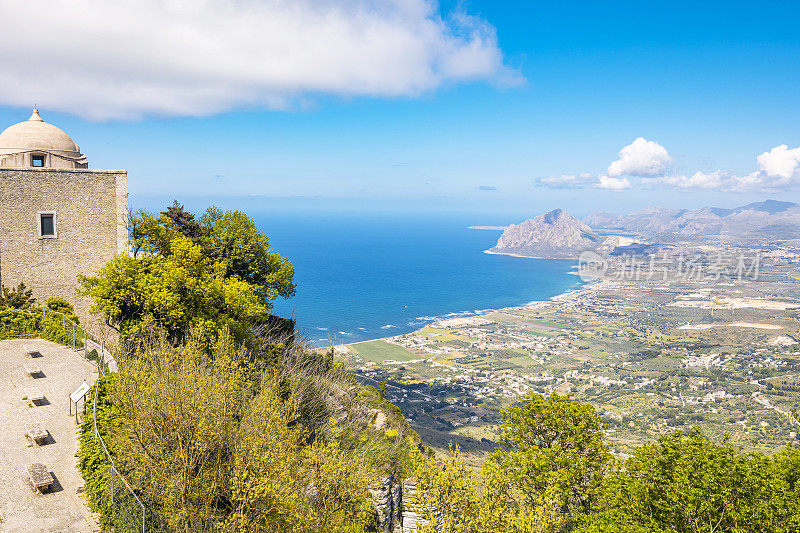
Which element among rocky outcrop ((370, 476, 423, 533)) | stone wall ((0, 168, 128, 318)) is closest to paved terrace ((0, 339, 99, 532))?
stone wall ((0, 168, 128, 318))

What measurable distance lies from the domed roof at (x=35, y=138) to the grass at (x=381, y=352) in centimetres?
7341

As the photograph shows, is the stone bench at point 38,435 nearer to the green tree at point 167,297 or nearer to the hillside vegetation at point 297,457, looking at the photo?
the hillside vegetation at point 297,457

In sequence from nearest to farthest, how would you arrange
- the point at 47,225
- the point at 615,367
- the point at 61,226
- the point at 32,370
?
1. the point at 32,370
2. the point at 47,225
3. the point at 61,226
4. the point at 615,367

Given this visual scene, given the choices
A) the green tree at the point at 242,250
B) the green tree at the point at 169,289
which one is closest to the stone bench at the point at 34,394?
the green tree at the point at 169,289

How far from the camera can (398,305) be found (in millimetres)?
147125

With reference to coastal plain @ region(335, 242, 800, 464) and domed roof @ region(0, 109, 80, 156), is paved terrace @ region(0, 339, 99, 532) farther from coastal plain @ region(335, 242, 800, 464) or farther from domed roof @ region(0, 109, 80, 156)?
coastal plain @ region(335, 242, 800, 464)

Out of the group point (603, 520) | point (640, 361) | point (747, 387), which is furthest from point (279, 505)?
point (640, 361)

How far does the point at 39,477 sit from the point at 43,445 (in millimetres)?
2285

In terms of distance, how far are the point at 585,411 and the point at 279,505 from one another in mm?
13379

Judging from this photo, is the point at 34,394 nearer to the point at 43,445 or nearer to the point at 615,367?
the point at 43,445

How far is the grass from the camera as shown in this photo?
97062 millimetres

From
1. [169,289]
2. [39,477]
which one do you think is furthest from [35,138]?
[39,477]

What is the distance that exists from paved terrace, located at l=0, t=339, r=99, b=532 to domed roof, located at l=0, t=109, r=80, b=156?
12631 mm

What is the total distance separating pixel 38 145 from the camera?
26328mm
